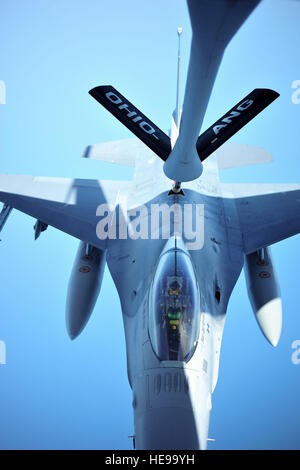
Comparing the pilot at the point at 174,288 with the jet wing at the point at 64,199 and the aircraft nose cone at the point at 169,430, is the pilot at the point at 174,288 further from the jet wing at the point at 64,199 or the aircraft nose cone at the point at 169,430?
the jet wing at the point at 64,199

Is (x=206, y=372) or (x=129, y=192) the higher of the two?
(x=129, y=192)

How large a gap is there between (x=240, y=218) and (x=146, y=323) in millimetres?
3324

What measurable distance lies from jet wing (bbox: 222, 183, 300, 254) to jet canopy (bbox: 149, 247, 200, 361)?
8.11 feet

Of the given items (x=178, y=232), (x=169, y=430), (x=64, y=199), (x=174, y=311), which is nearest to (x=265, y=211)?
(x=178, y=232)

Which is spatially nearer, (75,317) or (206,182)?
(75,317)

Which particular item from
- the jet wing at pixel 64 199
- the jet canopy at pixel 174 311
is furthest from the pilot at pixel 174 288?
the jet wing at pixel 64 199

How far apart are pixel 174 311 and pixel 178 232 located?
75.8 inches

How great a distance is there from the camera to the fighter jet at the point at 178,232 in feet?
11.1

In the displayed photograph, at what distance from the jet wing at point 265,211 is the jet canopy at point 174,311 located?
2471 millimetres
